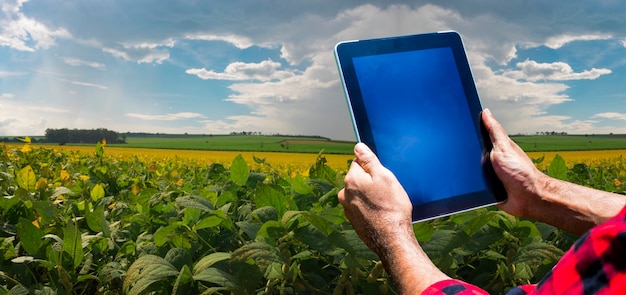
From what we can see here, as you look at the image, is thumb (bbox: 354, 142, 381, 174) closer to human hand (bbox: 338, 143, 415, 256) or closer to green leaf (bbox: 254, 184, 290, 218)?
human hand (bbox: 338, 143, 415, 256)

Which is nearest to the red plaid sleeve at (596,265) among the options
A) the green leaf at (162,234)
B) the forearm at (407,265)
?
the forearm at (407,265)

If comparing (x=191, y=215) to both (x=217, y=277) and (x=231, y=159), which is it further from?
(x=231, y=159)

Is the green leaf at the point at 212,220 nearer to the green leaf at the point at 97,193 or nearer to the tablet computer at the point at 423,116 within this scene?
the tablet computer at the point at 423,116

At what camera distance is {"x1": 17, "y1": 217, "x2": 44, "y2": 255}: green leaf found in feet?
5.93

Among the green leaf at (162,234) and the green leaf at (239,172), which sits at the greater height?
the green leaf at (239,172)

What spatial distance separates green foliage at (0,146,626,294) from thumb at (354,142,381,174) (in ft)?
0.58

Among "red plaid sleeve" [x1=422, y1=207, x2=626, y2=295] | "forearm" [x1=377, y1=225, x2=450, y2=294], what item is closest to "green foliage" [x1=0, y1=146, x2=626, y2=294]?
"forearm" [x1=377, y1=225, x2=450, y2=294]

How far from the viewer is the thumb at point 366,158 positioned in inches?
52.0

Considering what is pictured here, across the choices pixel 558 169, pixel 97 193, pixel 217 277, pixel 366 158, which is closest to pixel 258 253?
pixel 217 277

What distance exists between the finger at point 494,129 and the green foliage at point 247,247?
0.23m

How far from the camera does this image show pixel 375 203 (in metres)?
1.30

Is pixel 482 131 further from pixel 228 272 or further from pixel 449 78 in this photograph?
pixel 228 272

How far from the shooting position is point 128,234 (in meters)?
2.04

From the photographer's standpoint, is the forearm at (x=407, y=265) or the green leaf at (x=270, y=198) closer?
the forearm at (x=407, y=265)
